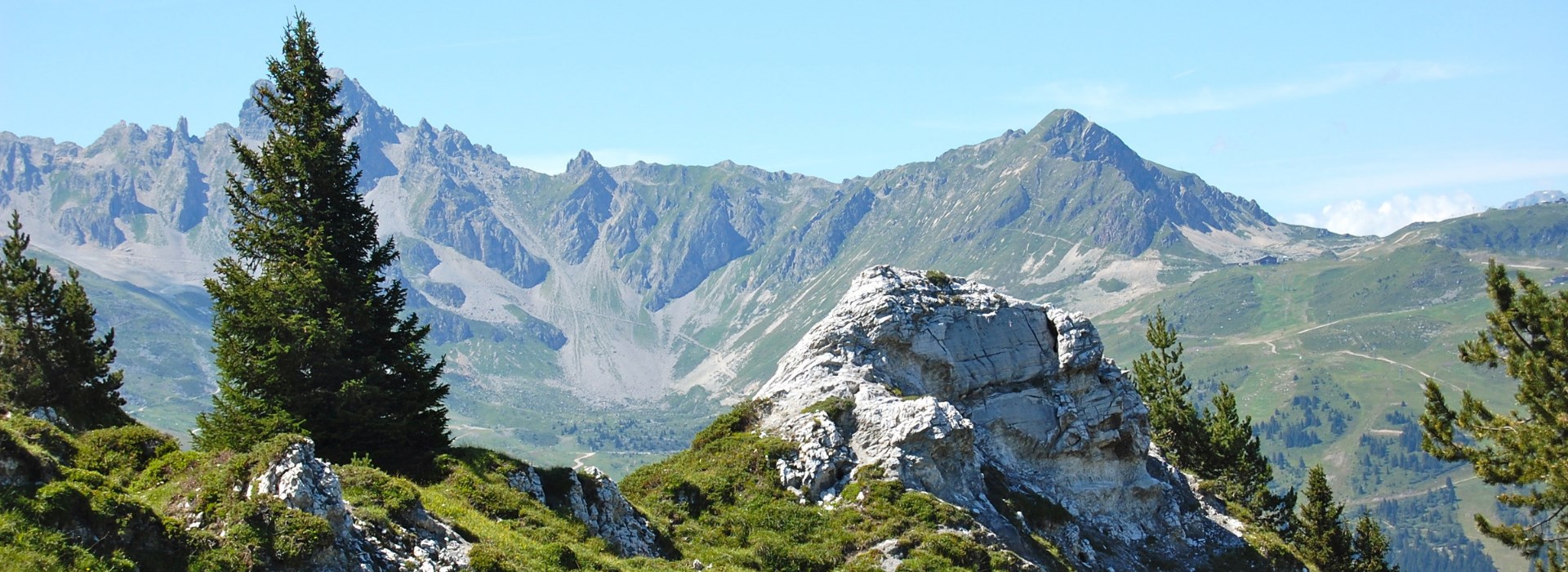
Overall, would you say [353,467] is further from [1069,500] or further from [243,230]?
[1069,500]

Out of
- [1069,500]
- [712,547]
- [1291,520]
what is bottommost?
[1291,520]

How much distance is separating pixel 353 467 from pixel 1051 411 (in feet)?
125

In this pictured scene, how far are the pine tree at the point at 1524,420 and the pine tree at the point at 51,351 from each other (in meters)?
57.2

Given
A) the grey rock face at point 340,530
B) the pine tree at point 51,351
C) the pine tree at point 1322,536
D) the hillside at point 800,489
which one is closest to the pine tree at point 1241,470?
the pine tree at point 1322,536

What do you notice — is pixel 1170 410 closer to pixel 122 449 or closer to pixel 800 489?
pixel 800 489

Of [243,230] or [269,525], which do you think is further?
[243,230]

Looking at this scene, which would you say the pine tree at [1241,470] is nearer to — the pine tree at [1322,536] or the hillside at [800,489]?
the pine tree at [1322,536]

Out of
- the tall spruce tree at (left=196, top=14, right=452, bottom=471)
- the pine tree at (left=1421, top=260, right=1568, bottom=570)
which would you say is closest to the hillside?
the tall spruce tree at (left=196, top=14, right=452, bottom=471)

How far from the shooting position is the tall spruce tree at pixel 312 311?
113 ft

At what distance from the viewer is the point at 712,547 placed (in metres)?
34.4

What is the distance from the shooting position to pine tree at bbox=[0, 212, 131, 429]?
46.1m

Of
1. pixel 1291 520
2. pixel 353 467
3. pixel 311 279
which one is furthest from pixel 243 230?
pixel 1291 520

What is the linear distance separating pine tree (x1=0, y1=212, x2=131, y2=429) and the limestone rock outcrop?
30.5m

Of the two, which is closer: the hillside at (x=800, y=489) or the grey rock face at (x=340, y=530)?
the hillside at (x=800, y=489)
